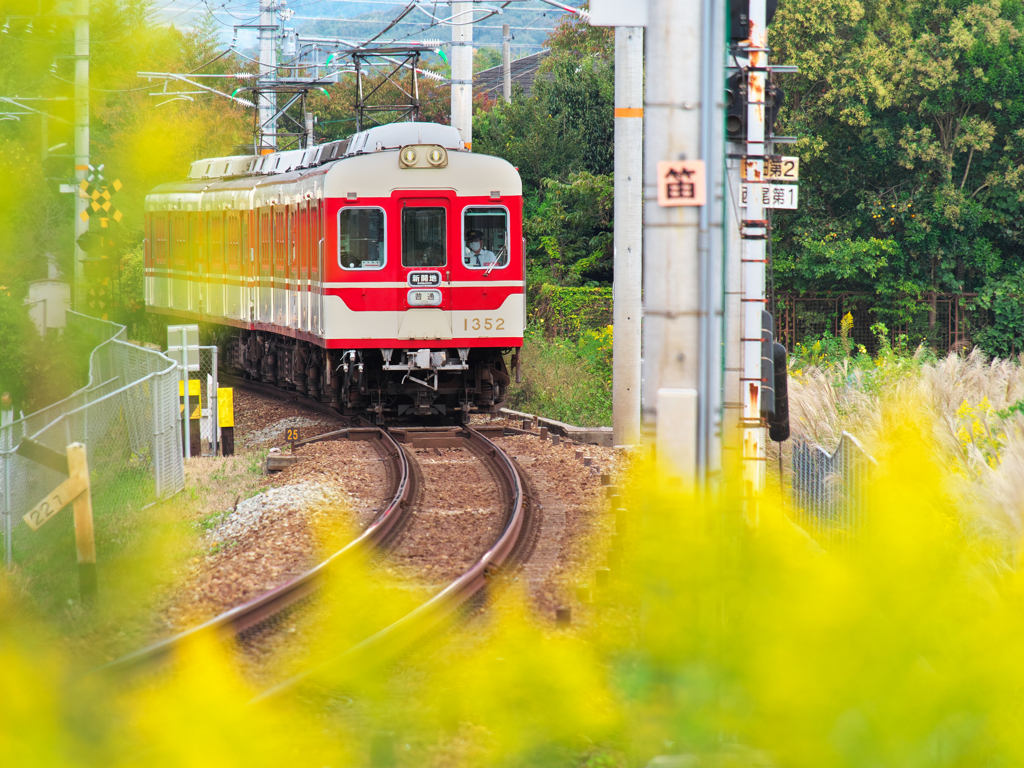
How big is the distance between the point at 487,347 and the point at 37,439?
6811mm

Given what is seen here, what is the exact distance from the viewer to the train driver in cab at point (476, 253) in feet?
48.5

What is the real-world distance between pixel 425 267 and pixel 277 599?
8040 mm

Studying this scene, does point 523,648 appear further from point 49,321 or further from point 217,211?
point 217,211

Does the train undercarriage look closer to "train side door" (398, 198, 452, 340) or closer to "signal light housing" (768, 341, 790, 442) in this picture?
"train side door" (398, 198, 452, 340)

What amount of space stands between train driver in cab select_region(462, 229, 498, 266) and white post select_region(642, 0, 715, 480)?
1044cm

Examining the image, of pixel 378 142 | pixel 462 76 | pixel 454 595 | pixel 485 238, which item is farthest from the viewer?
pixel 462 76

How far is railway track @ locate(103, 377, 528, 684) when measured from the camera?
2.08 metres

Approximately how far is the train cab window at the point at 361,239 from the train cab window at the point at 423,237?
28 centimetres

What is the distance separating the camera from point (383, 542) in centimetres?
897

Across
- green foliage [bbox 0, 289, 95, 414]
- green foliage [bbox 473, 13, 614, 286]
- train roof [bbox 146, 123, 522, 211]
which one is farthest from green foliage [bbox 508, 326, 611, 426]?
green foliage [bbox 0, 289, 95, 414]

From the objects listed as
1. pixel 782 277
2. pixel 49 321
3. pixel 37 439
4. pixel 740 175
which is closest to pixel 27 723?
pixel 49 321

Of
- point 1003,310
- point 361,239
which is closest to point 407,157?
point 361,239

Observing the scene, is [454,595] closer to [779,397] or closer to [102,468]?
[779,397]

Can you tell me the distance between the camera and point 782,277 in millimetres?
25422
